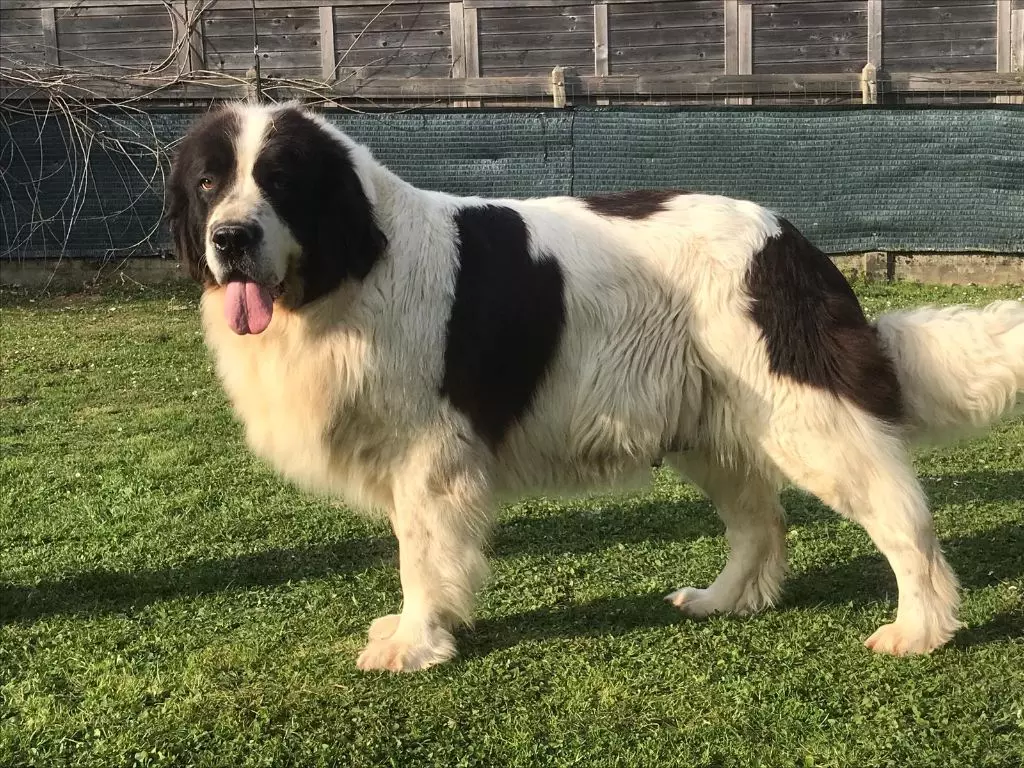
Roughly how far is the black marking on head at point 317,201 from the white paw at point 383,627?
1.30 meters

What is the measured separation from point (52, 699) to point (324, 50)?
1170 cm

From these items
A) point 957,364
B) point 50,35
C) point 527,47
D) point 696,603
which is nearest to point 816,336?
point 957,364

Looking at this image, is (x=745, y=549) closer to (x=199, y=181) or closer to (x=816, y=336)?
(x=816, y=336)

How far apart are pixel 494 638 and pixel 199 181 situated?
207 cm

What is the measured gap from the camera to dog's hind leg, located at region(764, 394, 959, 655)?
3541 mm

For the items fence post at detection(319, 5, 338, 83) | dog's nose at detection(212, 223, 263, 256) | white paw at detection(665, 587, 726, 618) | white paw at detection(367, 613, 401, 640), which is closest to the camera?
dog's nose at detection(212, 223, 263, 256)

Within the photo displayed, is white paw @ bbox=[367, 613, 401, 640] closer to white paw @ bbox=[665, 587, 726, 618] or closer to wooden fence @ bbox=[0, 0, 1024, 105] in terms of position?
white paw @ bbox=[665, 587, 726, 618]

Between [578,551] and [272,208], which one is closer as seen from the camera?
[272,208]

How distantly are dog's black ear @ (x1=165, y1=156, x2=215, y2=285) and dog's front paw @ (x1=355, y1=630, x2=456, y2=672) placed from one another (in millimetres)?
1513

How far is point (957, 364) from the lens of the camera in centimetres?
363

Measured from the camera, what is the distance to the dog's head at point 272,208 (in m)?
3.34

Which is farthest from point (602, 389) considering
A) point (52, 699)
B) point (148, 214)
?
point (148, 214)

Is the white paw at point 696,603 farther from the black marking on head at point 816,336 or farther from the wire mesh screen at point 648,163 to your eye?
the wire mesh screen at point 648,163

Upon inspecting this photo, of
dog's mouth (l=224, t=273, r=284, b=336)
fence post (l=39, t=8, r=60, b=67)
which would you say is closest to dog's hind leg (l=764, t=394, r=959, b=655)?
dog's mouth (l=224, t=273, r=284, b=336)
